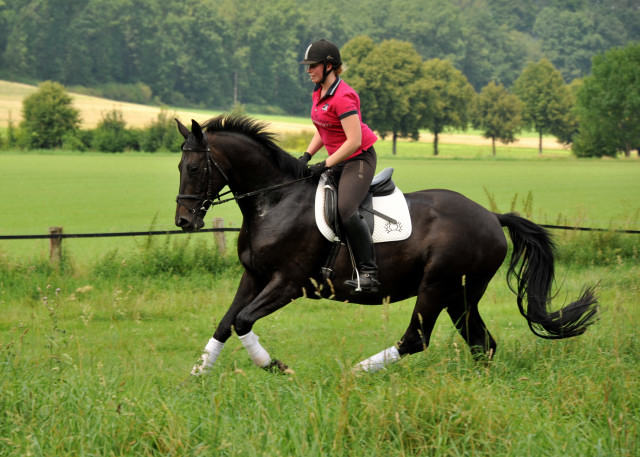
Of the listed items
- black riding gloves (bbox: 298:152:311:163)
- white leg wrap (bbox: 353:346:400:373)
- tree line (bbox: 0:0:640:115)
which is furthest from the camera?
tree line (bbox: 0:0:640:115)

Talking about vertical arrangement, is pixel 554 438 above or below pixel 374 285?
below

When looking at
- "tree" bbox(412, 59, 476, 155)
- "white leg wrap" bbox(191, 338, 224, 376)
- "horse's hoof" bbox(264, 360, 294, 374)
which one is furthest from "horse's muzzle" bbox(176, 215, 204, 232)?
"tree" bbox(412, 59, 476, 155)

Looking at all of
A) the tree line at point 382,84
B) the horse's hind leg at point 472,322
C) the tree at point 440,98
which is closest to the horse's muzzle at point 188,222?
the horse's hind leg at point 472,322

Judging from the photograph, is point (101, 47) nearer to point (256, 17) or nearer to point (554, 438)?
point (256, 17)

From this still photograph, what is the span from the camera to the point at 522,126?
91.2 m

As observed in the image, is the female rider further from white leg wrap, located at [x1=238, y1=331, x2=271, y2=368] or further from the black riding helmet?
white leg wrap, located at [x1=238, y1=331, x2=271, y2=368]

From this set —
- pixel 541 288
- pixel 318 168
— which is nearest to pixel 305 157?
pixel 318 168

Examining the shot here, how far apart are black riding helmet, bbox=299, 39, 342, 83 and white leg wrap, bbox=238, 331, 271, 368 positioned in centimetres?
212

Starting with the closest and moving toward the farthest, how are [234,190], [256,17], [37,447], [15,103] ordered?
[37,447] < [234,190] < [15,103] < [256,17]

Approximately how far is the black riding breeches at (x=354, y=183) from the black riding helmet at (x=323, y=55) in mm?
712

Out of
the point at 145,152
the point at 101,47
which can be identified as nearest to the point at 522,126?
the point at 145,152

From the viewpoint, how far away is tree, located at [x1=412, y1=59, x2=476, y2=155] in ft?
265

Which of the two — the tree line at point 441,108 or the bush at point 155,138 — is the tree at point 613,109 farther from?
the bush at point 155,138

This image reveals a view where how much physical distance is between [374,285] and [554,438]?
2145 mm
